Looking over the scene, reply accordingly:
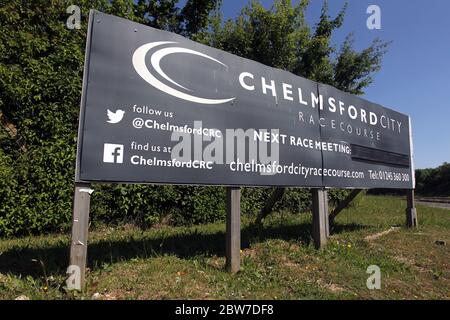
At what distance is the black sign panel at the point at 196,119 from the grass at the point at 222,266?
122cm

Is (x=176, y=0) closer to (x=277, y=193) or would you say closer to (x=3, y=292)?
(x=277, y=193)

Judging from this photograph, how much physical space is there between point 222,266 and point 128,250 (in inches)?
61.6

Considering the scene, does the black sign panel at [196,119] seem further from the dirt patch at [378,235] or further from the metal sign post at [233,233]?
the dirt patch at [378,235]

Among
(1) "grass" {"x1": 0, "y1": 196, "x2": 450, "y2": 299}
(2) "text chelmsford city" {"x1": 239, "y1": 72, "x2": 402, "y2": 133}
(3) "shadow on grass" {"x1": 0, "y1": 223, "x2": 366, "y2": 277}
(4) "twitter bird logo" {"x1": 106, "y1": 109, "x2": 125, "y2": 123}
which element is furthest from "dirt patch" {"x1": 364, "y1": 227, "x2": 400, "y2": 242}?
(4) "twitter bird logo" {"x1": 106, "y1": 109, "x2": 125, "y2": 123}

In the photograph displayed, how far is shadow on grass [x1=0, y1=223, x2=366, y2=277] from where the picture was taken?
16.4 feet

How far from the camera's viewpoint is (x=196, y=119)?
198 inches

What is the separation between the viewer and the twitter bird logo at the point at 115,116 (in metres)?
4.31

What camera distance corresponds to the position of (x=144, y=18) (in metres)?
12.1

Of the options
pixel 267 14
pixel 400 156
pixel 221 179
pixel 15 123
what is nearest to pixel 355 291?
pixel 221 179

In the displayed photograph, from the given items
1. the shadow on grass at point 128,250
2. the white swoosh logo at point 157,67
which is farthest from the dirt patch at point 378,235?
the white swoosh logo at point 157,67

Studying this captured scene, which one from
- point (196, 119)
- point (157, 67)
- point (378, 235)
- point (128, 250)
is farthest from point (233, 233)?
point (378, 235)

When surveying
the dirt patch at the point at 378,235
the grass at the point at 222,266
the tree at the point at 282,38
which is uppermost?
the tree at the point at 282,38

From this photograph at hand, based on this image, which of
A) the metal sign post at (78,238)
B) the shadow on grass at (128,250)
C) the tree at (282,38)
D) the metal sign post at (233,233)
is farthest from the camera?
the tree at (282,38)

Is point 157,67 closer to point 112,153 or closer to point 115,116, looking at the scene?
point 115,116
